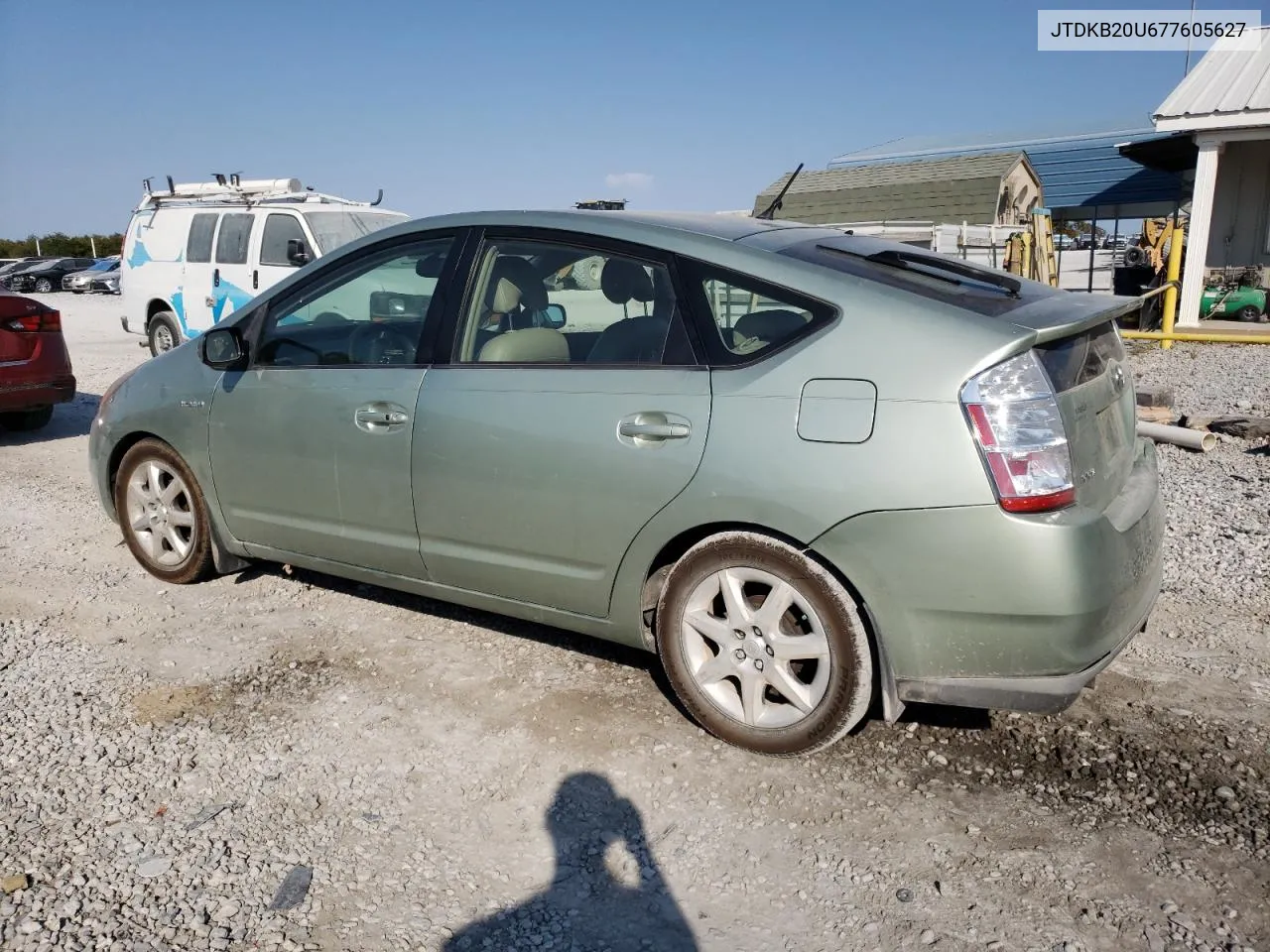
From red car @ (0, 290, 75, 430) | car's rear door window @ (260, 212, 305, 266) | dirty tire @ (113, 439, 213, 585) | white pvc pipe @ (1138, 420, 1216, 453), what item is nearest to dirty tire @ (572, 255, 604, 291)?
dirty tire @ (113, 439, 213, 585)

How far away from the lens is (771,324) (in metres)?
3.14

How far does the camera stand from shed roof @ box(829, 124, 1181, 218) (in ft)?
79.9

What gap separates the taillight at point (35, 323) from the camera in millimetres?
8047

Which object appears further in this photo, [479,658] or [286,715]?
[479,658]

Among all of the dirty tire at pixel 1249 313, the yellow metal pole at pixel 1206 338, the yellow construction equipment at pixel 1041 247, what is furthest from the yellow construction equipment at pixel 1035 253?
the yellow metal pole at pixel 1206 338

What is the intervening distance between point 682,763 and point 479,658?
113 centimetres

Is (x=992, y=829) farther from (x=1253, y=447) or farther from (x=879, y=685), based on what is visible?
(x=1253, y=447)

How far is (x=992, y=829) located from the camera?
2.85 meters

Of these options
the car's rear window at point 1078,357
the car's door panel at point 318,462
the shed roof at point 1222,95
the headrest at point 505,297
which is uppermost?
the shed roof at point 1222,95

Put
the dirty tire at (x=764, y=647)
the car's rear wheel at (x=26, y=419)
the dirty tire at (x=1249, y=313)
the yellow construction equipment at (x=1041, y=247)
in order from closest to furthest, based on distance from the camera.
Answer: the dirty tire at (x=764, y=647) < the car's rear wheel at (x=26, y=419) < the dirty tire at (x=1249, y=313) < the yellow construction equipment at (x=1041, y=247)

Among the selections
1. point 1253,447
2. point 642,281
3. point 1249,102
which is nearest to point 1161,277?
point 1249,102

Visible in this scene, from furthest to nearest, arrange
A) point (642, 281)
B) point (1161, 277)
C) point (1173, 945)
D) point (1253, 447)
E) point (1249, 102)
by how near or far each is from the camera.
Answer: point (1161, 277), point (1249, 102), point (1253, 447), point (642, 281), point (1173, 945)

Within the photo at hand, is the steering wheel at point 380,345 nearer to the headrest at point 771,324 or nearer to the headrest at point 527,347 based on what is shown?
the headrest at point 527,347

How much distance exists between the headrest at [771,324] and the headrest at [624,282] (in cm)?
38
